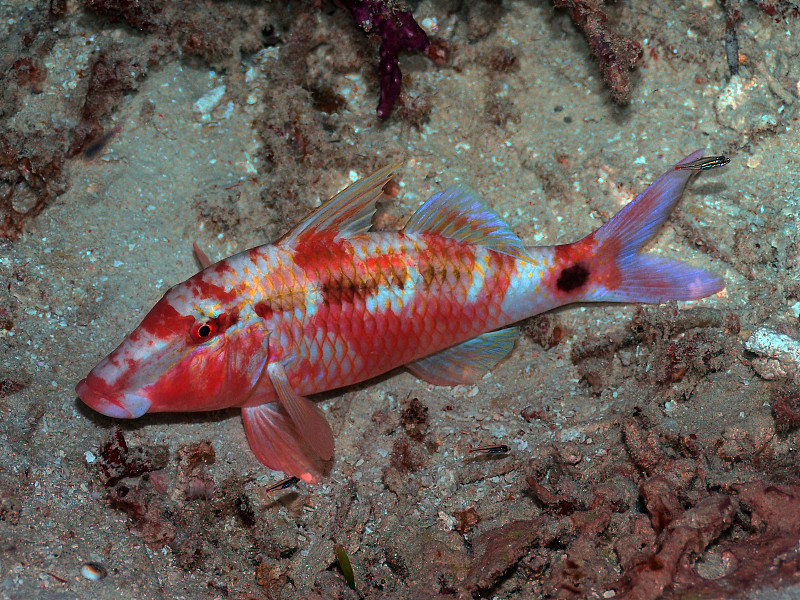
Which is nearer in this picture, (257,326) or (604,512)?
(604,512)

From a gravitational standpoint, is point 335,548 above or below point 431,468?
above

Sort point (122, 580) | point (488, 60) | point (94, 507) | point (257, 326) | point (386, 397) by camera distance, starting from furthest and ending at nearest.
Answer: point (488, 60) < point (386, 397) < point (257, 326) < point (94, 507) < point (122, 580)

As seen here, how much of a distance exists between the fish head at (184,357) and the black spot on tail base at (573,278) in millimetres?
1752

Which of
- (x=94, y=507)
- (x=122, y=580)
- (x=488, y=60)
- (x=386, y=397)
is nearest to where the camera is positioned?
(x=122, y=580)

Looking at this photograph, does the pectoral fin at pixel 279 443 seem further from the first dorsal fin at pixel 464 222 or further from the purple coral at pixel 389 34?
the purple coral at pixel 389 34

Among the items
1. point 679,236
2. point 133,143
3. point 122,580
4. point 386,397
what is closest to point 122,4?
point 133,143

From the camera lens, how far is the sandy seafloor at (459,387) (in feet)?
8.70

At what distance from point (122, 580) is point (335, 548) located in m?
0.97

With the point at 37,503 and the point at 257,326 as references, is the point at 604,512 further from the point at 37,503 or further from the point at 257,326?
the point at 37,503

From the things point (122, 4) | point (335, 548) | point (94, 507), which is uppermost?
point (122, 4)

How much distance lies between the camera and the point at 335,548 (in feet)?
9.90

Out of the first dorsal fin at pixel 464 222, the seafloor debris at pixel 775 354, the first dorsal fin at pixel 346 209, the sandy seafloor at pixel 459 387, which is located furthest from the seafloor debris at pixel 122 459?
the seafloor debris at pixel 775 354

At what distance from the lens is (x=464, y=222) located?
11.6 feet

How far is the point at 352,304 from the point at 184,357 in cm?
91
